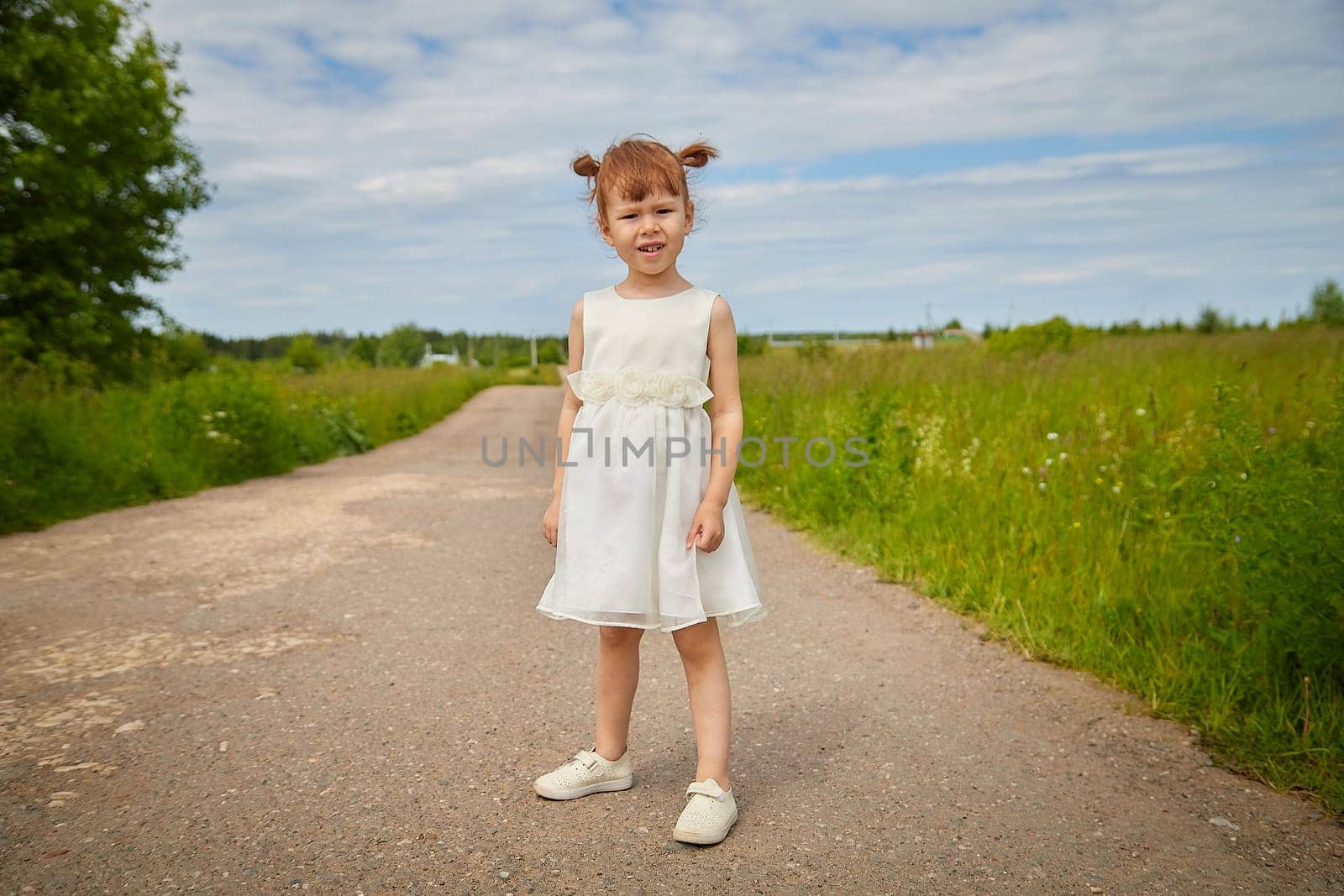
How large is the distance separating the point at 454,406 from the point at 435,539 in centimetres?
2115

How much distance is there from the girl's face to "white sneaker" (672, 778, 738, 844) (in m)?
1.48

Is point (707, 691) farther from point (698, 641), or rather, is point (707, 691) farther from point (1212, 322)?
point (1212, 322)

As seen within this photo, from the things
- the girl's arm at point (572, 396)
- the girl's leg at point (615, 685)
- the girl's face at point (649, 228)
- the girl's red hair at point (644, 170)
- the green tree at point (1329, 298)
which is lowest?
the girl's leg at point (615, 685)

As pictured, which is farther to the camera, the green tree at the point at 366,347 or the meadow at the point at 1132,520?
the green tree at the point at 366,347

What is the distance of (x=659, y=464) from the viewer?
2789 mm

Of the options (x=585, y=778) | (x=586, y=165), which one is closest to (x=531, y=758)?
(x=585, y=778)

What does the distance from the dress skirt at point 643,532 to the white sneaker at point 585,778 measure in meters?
0.52

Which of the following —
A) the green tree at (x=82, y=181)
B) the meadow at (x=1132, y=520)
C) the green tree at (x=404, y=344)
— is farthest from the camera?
the green tree at (x=404, y=344)

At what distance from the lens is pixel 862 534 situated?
22.0 feet

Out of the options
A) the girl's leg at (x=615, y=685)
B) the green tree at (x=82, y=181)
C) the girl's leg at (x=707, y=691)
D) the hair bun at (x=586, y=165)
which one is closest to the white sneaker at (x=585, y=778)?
the girl's leg at (x=615, y=685)

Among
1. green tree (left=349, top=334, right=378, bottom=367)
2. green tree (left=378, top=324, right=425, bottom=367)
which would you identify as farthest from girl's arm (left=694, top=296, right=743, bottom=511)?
green tree (left=378, top=324, right=425, bottom=367)

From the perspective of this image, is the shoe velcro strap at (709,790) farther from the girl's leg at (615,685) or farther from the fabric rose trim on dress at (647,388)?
the fabric rose trim on dress at (647,388)

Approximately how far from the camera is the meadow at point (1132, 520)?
346 cm

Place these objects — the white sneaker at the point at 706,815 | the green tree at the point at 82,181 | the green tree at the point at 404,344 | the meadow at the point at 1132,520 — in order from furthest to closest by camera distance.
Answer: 1. the green tree at the point at 404,344
2. the green tree at the point at 82,181
3. the meadow at the point at 1132,520
4. the white sneaker at the point at 706,815
